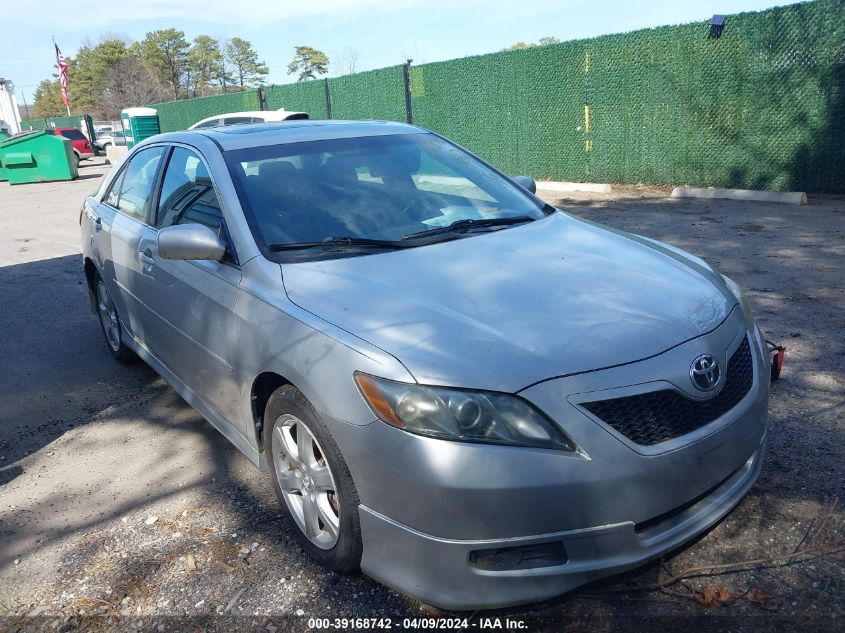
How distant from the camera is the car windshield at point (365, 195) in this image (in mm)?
3361

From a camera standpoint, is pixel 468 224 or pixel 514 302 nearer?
pixel 514 302

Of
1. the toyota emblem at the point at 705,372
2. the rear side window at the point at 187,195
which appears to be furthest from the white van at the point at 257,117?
the toyota emblem at the point at 705,372

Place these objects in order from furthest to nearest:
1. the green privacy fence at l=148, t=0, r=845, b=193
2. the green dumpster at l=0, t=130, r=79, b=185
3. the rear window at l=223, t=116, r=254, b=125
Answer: the green dumpster at l=0, t=130, r=79, b=185, the rear window at l=223, t=116, r=254, b=125, the green privacy fence at l=148, t=0, r=845, b=193

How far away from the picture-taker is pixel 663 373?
239cm

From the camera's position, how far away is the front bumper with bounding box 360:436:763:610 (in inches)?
89.0

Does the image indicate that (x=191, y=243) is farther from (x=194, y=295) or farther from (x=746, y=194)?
(x=746, y=194)

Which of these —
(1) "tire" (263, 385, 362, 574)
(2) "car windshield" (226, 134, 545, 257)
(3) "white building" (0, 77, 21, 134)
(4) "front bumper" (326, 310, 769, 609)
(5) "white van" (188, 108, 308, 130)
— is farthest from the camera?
(3) "white building" (0, 77, 21, 134)

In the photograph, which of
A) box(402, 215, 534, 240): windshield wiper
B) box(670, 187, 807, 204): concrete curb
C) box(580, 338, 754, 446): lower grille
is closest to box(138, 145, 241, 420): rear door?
box(402, 215, 534, 240): windshield wiper

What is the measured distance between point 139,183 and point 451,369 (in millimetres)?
3238

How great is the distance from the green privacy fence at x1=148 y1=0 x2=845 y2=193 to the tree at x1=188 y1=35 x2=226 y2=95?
85485mm

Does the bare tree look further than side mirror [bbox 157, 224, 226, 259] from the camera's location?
Yes

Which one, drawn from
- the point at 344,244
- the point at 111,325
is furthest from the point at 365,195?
the point at 111,325

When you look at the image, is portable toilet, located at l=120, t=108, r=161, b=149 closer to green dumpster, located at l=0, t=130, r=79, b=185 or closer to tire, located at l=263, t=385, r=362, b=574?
green dumpster, located at l=0, t=130, r=79, b=185

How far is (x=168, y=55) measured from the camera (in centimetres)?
8944
